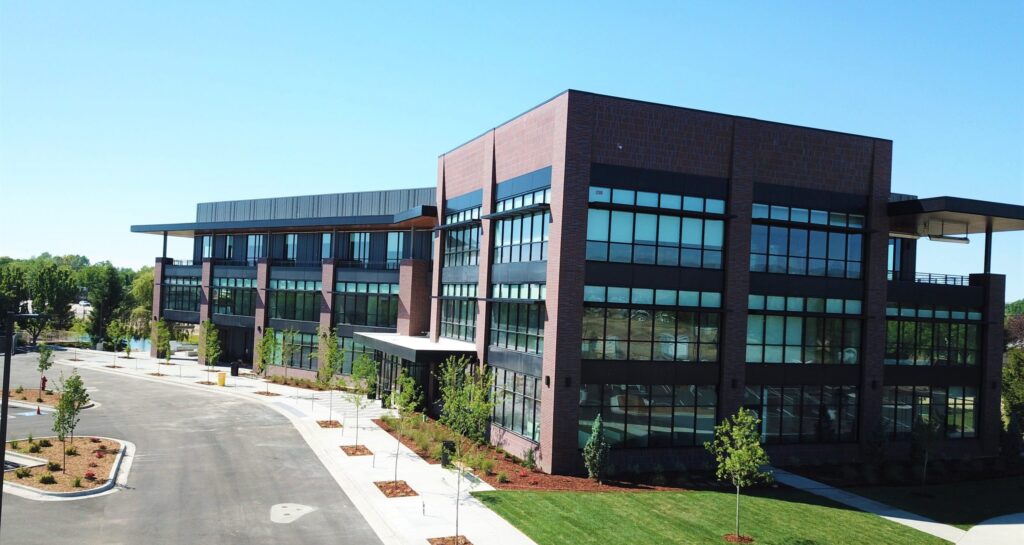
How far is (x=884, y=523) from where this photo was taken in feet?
77.2

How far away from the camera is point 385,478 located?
2612cm

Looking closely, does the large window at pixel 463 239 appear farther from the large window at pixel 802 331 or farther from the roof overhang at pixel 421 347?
the large window at pixel 802 331

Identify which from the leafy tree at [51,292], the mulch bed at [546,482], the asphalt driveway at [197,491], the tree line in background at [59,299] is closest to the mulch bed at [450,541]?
the asphalt driveway at [197,491]

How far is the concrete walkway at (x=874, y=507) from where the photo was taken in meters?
23.2

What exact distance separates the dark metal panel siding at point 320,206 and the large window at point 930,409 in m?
31.7

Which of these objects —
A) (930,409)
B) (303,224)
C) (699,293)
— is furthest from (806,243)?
(303,224)

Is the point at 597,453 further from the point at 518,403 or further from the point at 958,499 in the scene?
the point at 958,499

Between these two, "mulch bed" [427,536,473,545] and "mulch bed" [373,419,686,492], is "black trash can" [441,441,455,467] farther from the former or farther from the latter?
"mulch bed" [427,536,473,545]

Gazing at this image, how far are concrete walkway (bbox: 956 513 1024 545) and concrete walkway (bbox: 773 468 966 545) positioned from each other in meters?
0.20

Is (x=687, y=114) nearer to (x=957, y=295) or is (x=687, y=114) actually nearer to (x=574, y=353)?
(x=574, y=353)

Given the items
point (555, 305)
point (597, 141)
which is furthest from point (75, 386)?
point (597, 141)

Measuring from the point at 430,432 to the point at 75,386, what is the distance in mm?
15285

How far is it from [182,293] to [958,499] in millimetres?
63799

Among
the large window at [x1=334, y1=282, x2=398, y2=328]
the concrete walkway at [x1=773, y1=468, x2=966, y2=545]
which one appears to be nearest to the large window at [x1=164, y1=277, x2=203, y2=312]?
the large window at [x1=334, y1=282, x2=398, y2=328]
